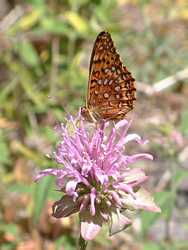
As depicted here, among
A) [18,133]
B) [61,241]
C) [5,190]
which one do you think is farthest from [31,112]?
[61,241]

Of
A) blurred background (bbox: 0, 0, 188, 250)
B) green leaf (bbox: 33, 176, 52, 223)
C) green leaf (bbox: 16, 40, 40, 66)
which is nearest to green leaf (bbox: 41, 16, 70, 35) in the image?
blurred background (bbox: 0, 0, 188, 250)

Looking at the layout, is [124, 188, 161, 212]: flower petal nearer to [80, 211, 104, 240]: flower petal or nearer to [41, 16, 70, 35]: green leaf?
[80, 211, 104, 240]: flower petal

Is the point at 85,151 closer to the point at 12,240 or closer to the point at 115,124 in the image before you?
the point at 115,124

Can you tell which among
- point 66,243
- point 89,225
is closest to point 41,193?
point 66,243

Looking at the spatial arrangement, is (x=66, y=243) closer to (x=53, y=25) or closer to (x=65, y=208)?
(x=65, y=208)

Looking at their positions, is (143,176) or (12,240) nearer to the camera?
(143,176)

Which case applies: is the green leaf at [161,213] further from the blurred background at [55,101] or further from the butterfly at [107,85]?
the butterfly at [107,85]
